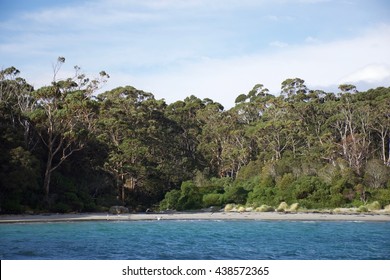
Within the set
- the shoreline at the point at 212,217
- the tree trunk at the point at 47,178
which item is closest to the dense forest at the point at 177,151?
the tree trunk at the point at 47,178

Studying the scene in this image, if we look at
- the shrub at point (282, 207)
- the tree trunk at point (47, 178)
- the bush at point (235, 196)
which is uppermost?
the tree trunk at point (47, 178)

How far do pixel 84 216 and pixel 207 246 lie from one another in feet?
38.5

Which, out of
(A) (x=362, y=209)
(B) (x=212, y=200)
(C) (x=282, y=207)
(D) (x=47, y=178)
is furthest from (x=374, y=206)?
(D) (x=47, y=178)

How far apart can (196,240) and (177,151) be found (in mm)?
27178

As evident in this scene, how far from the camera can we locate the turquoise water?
15.5 meters

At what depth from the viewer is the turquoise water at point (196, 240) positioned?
15.5 metres

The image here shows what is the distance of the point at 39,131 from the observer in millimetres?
31578

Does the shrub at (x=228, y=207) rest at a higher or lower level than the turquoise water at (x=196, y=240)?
higher

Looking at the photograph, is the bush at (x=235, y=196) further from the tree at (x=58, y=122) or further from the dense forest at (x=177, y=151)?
the tree at (x=58, y=122)

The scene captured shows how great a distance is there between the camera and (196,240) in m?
18.7

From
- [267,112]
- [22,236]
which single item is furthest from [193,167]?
[22,236]

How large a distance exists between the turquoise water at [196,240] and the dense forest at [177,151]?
727 cm

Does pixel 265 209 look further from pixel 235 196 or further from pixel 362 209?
pixel 362 209

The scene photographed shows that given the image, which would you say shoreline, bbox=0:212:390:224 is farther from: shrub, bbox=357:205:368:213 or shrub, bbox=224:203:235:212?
shrub, bbox=224:203:235:212
